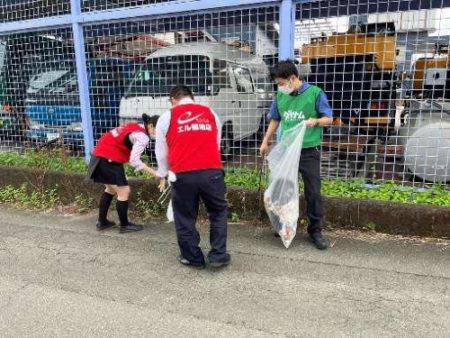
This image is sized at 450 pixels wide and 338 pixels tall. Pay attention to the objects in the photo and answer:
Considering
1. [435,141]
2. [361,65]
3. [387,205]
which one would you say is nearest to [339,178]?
[387,205]

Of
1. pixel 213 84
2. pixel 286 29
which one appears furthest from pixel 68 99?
pixel 286 29

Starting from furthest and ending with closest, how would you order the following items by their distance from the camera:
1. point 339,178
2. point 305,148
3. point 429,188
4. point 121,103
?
1. point 121,103
2. point 339,178
3. point 429,188
4. point 305,148

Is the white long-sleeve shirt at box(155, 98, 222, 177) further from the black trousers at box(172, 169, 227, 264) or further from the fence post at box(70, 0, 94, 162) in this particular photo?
the fence post at box(70, 0, 94, 162)

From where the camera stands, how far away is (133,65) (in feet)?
18.8

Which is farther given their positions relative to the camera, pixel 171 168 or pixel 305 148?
pixel 305 148

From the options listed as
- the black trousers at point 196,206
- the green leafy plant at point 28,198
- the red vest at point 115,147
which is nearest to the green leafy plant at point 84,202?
the green leafy plant at point 28,198

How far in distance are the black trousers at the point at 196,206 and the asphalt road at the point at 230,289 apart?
0.65 ft

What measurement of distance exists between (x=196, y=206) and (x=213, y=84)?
2.56 metres

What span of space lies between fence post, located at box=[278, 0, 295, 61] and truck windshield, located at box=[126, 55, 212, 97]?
55.0 inches

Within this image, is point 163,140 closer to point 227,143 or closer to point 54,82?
point 227,143

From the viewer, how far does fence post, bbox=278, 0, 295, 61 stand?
4051 mm

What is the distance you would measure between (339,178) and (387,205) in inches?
28.5

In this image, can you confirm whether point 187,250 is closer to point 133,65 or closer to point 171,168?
point 171,168

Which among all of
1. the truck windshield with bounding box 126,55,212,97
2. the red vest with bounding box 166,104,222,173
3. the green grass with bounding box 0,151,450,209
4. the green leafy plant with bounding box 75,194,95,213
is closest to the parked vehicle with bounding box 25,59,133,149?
the truck windshield with bounding box 126,55,212,97
